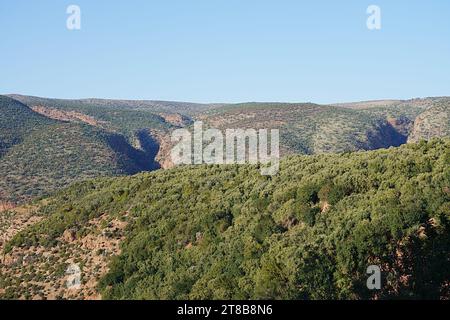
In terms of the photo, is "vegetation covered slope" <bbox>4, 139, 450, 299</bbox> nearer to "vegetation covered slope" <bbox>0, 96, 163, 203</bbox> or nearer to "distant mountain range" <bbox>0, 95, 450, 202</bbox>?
"vegetation covered slope" <bbox>0, 96, 163, 203</bbox>

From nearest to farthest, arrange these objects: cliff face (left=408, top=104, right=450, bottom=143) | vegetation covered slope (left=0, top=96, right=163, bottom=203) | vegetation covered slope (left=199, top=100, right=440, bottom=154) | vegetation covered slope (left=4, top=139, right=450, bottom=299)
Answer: vegetation covered slope (left=4, top=139, right=450, bottom=299) → vegetation covered slope (left=0, top=96, right=163, bottom=203) → vegetation covered slope (left=199, top=100, right=440, bottom=154) → cliff face (left=408, top=104, right=450, bottom=143)

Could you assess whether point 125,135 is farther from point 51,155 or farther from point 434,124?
point 434,124

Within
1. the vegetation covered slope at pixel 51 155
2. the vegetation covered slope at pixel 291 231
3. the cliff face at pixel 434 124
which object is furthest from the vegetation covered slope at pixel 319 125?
the vegetation covered slope at pixel 291 231

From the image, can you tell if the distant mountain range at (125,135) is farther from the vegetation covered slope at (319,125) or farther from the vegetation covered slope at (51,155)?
the vegetation covered slope at (51,155)

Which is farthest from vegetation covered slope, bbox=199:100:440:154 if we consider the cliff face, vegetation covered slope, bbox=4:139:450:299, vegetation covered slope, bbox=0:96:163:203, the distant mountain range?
vegetation covered slope, bbox=4:139:450:299

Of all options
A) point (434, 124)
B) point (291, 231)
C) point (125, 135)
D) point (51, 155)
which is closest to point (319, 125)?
point (434, 124)

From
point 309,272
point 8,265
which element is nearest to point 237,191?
point 309,272
